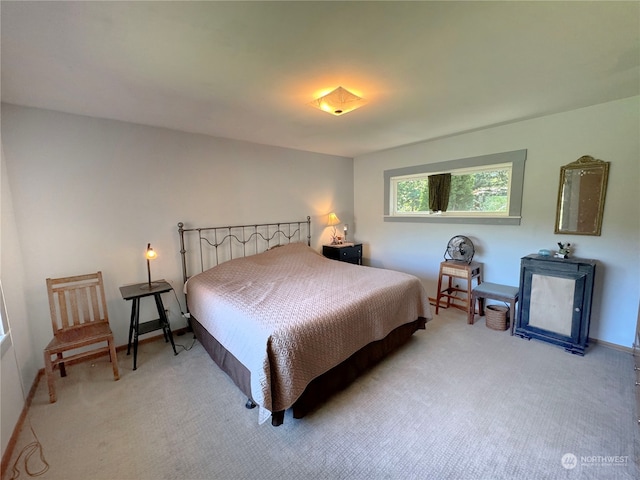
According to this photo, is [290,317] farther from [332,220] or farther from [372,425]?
[332,220]

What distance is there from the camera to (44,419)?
1.85 m

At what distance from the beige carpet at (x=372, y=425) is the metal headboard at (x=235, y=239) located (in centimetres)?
123

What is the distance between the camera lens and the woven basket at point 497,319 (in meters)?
2.99

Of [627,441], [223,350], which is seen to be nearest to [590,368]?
[627,441]

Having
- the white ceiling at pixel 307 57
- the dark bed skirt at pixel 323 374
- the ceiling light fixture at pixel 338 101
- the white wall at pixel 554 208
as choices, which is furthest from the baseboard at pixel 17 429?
the white wall at pixel 554 208

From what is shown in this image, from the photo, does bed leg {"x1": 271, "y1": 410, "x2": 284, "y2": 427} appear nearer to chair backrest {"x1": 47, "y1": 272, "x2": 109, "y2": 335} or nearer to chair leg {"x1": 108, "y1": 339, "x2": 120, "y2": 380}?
chair leg {"x1": 108, "y1": 339, "x2": 120, "y2": 380}

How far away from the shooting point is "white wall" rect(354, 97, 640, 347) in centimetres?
246

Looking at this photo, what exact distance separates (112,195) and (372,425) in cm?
305

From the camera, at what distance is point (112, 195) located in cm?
262

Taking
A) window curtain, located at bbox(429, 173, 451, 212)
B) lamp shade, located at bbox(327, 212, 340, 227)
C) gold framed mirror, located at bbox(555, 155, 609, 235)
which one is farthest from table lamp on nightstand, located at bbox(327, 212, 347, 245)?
gold framed mirror, located at bbox(555, 155, 609, 235)

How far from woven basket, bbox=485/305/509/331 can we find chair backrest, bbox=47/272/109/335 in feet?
13.1

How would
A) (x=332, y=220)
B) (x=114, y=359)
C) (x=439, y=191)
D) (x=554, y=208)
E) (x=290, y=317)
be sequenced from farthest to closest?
(x=332, y=220), (x=439, y=191), (x=554, y=208), (x=114, y=359), (x=290, y=317)

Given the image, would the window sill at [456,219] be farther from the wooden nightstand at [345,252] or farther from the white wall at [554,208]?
the wooden nightstand at [345,252]

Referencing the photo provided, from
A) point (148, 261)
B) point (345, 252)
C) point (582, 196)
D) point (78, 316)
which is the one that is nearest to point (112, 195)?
point (148, 261)
